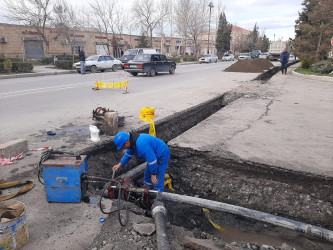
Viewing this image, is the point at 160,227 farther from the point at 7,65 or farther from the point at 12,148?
the point at 7,65

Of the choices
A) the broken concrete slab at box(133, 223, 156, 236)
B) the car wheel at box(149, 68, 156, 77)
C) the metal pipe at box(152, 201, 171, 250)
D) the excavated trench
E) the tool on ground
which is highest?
the car wheel at box(149, 68, 156, 77)

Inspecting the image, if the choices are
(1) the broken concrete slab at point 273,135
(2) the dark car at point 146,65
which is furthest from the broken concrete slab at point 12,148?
(2) the dark car at point 146,65

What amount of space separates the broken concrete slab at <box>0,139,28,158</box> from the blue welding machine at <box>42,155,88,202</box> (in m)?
1.55

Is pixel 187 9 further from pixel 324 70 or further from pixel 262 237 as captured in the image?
pixel 262 237

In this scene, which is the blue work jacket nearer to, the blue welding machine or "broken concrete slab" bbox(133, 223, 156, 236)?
the blue welding machine

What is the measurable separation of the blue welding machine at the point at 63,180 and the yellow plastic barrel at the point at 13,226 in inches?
21.7

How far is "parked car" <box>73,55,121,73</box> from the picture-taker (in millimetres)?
21656

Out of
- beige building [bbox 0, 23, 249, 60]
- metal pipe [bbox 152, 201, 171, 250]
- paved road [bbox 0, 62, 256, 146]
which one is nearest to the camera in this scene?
metal pipe [bbox 152, 201, 171, 250]

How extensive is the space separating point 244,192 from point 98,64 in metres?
20.4

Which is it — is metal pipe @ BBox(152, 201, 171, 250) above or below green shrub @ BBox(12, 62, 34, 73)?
below

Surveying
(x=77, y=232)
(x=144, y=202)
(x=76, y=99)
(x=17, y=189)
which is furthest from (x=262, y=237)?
(x=76, y=99)

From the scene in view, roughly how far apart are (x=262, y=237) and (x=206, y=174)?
1414mm

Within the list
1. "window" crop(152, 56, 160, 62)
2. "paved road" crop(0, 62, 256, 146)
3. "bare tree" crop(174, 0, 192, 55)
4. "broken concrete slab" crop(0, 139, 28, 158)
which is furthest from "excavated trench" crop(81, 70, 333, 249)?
"bare tree" crop(174, 0, 192, 55)

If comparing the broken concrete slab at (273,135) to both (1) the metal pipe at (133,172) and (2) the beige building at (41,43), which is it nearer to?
(1) the metal pipe at (133,172)
